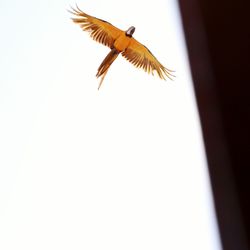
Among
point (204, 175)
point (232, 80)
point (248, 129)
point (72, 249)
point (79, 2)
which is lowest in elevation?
point (72, 249)

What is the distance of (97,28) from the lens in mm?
708

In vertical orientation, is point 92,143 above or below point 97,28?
below

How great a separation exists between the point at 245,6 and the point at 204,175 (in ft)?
1.65

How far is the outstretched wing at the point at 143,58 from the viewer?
0.74m

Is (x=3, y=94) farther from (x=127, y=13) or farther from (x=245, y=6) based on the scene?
(x=245, y=6)

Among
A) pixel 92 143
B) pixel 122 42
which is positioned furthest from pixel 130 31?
pixel 92 143

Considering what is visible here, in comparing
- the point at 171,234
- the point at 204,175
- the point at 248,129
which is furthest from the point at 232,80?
the point at 171,234

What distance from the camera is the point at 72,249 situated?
22.8 inches

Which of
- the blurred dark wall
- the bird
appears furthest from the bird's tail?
the blurred dark wall

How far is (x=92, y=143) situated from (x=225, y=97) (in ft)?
1.35

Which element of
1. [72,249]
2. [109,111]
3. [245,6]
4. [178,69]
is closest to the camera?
[72,249]

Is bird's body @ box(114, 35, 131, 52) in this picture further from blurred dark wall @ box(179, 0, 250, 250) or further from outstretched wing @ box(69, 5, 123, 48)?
blurred dark wall @ box(179, 0, 250, 250)

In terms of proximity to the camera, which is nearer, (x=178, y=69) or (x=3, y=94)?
(x=3, y=94)

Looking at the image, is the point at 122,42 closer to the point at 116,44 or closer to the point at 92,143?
the point at 116,44
